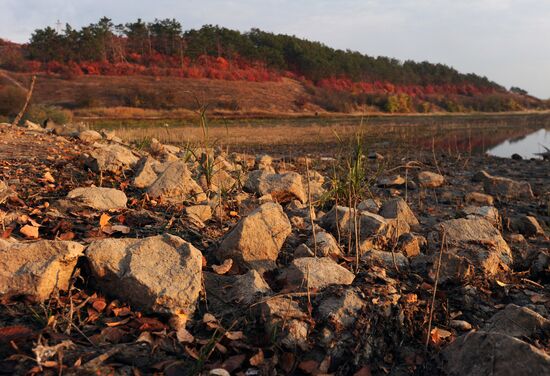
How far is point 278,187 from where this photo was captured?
14.0 ft

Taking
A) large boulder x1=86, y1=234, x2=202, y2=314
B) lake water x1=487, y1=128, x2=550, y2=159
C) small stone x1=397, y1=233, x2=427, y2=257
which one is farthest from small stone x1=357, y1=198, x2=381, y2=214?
lake water x1=487, y1=128, x2=550, y2=159

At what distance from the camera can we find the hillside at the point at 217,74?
1416 inches

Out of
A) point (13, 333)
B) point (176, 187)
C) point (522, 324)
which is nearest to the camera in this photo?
point (13, 333)

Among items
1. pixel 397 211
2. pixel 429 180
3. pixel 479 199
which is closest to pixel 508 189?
pixel 479 199

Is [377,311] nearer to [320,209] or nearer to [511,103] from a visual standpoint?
[320,209]

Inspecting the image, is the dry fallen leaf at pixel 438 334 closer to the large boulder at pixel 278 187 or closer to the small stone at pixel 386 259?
the small stone at pixel 386 259

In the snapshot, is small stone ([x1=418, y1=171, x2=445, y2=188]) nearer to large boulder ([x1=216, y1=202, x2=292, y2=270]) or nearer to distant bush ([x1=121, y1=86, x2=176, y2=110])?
large boulder ([x1=216, y1=202, x2=292, y2=270])

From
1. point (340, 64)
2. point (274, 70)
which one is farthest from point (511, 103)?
point (274, 70)

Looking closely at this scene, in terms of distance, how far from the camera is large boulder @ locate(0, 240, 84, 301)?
6.28 feet

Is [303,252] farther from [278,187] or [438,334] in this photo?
[278,187]

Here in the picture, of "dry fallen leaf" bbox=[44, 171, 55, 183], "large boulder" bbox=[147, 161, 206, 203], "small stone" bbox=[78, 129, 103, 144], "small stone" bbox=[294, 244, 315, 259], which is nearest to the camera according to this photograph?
"small stone" bbox=[294, 244, 315, 259]

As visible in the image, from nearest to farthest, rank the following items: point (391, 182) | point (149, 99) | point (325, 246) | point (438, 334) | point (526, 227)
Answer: point (438, 334) → point (325, 246) → point (526, 227) → point (391, 182) → point (149, 99)

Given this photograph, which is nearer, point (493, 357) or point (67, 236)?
point (493, 357)

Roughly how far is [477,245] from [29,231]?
2.81m
